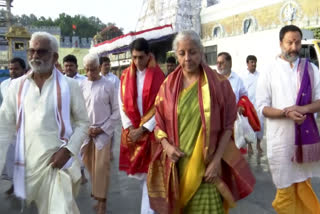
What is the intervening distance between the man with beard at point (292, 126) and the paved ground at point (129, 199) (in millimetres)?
811

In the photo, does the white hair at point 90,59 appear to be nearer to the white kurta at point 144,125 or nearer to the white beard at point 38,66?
the white kurta at point 144,125

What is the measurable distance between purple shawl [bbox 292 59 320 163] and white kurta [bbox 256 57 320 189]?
46mm

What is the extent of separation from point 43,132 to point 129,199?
7.12 ft

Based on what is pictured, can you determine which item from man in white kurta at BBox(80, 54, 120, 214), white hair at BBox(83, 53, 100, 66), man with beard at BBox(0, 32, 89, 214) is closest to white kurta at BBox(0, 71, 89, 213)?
man with beard at BBox(0, 32, 89, 214)

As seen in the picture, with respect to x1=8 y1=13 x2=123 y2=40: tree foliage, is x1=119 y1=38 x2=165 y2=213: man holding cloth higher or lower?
lower

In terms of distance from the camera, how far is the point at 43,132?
7.93 feet

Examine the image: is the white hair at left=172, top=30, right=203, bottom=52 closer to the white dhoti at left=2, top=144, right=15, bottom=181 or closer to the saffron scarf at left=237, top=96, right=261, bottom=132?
the saffron scarf at left=237, top=96, right=261, bottom=132

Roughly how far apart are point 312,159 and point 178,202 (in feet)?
4.20

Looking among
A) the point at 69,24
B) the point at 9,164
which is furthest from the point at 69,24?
the point at 9,164

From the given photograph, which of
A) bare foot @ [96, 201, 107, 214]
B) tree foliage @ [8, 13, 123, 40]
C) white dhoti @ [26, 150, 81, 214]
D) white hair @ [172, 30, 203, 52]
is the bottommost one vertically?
bare foot @ [96, 201, 107, 214]

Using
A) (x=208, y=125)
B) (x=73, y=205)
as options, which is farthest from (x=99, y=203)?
(x=208, y=125)

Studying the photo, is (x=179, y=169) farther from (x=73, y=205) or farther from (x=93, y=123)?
(x=93, y=123)

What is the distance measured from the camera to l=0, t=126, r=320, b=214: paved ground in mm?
3844

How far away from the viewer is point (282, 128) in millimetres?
2895
